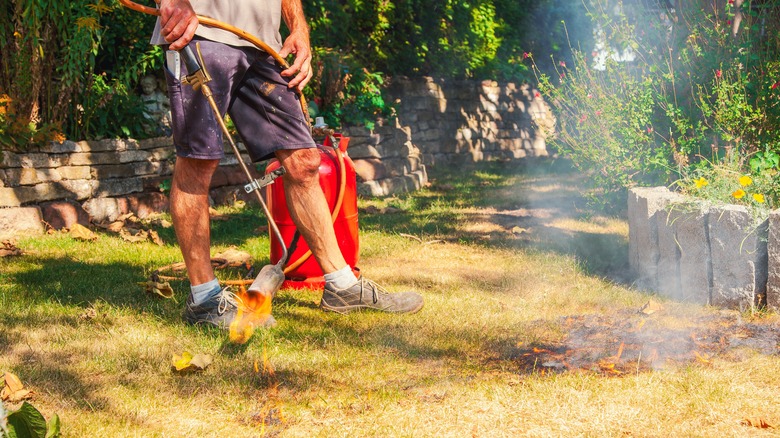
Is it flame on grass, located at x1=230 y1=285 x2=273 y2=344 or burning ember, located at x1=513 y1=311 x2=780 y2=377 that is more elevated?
A: flame on grass, located at x1=230 y1=285 x2=273 y2=344

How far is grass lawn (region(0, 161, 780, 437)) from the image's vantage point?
239cm

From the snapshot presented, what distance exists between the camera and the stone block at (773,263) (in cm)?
321

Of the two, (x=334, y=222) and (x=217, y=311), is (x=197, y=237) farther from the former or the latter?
(x=334, y=222)

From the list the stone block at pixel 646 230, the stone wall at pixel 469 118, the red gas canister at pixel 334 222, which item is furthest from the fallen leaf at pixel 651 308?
the stone wall at pixel 469 118

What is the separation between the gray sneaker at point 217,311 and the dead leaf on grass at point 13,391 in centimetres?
85

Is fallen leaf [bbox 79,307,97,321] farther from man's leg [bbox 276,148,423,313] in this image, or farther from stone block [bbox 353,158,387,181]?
stone block [bbox 353,158,387,181]

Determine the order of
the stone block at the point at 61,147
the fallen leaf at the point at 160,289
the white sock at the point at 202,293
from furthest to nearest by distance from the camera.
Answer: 1. the stone block at the point at 61,147
2. the fallen leaf at the point at 160,289
3. the white sock at the point at 202,293

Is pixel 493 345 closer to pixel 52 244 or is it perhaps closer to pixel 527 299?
pixel 527 299

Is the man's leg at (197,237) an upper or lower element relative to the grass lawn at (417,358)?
upper

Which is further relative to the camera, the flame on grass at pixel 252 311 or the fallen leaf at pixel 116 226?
the fallen leaf at pixel 116 226

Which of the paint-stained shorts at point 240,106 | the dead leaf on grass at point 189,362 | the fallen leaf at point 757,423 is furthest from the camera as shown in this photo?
the paint-stained shorts at point 240,106

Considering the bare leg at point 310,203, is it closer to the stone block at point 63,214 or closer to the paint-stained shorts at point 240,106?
the paint-stained shorts at point 240,106

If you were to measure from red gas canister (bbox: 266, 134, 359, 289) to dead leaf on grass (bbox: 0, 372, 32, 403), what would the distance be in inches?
60.8

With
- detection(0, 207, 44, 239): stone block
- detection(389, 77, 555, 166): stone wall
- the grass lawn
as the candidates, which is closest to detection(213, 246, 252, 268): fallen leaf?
the grass lawn
